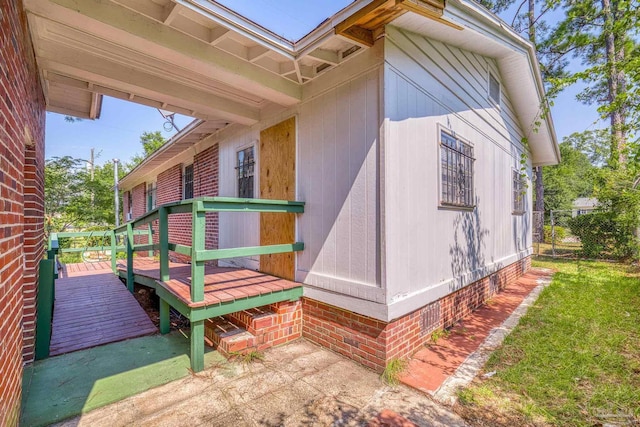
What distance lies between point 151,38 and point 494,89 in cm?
601

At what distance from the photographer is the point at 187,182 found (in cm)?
777

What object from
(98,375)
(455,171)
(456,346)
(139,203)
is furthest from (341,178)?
(139,203)

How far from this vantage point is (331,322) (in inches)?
135

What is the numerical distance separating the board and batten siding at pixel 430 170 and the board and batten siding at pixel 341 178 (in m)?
0.17

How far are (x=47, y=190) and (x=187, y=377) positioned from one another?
45.6ft

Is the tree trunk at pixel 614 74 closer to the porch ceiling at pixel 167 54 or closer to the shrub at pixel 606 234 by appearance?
the porch ceiling at pixel 167 54

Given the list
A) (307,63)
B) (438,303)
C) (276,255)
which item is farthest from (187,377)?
(307,63)

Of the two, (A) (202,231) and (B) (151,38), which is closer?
(B) (151,38)

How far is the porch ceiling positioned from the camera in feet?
8.04

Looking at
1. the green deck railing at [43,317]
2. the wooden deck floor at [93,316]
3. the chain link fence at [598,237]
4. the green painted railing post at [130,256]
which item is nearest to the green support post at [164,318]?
the wooden deck floor at [93,316]

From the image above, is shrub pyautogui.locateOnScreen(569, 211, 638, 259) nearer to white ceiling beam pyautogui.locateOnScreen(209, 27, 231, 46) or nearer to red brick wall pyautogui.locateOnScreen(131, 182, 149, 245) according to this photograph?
white ceiling beam pyautogui.locateOnScreen(209, 27, 231, 46)

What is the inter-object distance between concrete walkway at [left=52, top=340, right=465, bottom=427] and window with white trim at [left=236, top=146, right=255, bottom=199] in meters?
2.81

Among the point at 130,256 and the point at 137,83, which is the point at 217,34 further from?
the point at 130,256

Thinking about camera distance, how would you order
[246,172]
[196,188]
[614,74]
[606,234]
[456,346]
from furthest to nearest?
[606,234] → [196,188] → [246,172] → [614,74] → [456,346]
